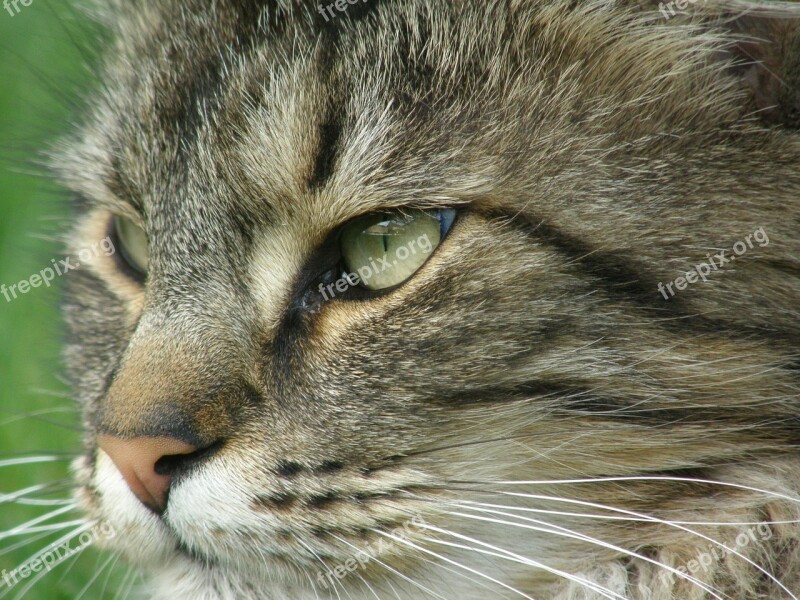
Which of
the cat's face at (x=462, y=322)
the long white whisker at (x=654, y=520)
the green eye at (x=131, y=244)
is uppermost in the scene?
the green eye at (x=131, y=244)

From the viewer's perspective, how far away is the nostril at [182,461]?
1941 millimetres

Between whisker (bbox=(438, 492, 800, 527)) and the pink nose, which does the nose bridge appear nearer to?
the pink nose

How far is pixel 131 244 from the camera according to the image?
271 cm

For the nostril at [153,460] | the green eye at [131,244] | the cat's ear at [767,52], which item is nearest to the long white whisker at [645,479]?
the nostril at [153,460]

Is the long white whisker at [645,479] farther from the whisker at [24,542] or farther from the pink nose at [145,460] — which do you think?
the whisker at [24,542]

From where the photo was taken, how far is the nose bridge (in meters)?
1.94

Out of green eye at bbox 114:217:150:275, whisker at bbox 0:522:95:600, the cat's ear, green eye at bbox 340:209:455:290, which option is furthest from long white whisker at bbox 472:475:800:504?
green eye at bbox 114:217:150:275

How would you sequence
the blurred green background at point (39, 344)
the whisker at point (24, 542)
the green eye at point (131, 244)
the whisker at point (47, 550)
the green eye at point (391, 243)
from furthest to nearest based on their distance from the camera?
the blurred green background at point (39, 344) → the green eye at point (131, 244) → the whisker at point (24, 542) → the whisker at point (47, 550) → the green eye at point (391, 243)

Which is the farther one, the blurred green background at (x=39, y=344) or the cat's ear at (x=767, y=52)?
the blurred green background at (x=39, y=344)

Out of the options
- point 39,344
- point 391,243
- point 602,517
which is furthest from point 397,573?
point 39,344

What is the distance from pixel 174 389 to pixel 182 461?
0.15 meters

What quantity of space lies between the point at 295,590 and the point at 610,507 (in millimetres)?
668

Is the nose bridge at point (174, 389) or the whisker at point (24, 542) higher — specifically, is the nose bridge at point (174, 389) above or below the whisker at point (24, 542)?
above

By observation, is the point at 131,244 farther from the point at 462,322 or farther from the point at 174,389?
the point at 462,322
